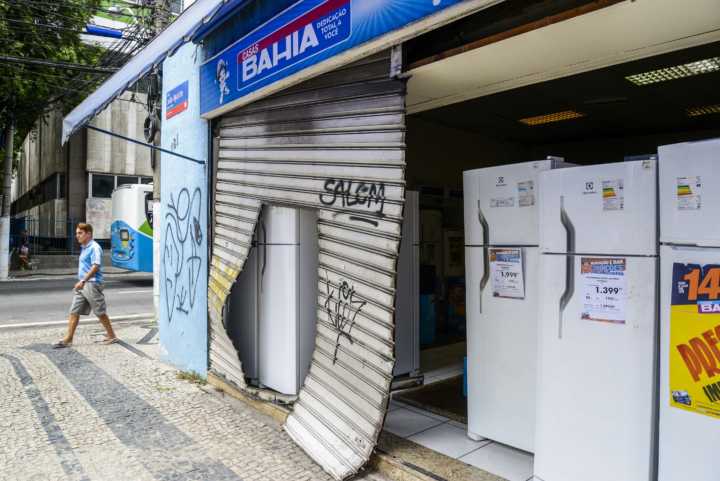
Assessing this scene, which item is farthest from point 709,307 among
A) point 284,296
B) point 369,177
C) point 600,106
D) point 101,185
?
point 101,185

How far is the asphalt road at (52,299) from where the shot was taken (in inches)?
446

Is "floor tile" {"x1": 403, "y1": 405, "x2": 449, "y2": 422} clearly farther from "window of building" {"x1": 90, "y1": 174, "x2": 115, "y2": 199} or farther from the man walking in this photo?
"window of building" {"x1": 90, "y1": 174, "x2": 115, "y2": 199}

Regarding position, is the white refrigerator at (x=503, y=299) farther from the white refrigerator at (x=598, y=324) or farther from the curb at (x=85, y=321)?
the curb at (x=85, y=321)

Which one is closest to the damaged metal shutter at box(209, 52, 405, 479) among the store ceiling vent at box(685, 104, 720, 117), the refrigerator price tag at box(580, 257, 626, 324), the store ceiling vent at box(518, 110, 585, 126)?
the refrigerator price tag at box(580, 257, 626, 324)

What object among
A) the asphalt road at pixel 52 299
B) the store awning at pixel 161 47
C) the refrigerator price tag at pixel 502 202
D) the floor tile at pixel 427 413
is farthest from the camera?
the asphalt road at pixel 52 299

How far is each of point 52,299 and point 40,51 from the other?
7813 millimetres

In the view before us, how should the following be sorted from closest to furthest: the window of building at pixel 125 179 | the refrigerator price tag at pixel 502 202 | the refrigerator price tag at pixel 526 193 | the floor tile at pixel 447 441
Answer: the refrigerator price tag at pixel 526 193
the refrigerator price tag at pixel 502 202
the floor tile at pixel 447 441
the window of building at pixel 125 179

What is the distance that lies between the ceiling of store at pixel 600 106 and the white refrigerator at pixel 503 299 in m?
2.72

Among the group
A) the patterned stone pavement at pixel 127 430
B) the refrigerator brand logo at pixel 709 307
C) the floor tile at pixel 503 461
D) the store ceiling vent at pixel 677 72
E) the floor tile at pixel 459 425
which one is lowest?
the patterned stone pavement at pixel 127 430

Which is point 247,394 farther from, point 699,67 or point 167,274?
point 699,67

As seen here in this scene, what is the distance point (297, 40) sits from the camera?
463cm

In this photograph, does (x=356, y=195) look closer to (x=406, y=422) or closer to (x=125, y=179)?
(x=406, y=422)

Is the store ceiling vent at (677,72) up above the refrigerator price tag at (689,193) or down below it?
above

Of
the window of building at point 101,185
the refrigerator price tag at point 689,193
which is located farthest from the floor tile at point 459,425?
the window of building at point 101,185
